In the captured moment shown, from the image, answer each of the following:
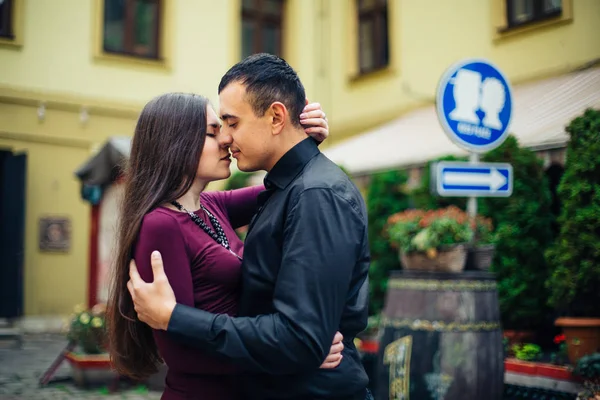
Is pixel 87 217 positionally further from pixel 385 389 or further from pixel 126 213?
pixel 126 213

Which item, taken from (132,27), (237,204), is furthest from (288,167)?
(132,27)

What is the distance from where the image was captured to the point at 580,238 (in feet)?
17.1


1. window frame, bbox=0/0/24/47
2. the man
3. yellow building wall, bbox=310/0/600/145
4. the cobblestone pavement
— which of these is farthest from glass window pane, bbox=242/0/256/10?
the man

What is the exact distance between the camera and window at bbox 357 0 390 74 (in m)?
12.2

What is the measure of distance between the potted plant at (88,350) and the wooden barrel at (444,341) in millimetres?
3118

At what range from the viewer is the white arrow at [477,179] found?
15.7ft

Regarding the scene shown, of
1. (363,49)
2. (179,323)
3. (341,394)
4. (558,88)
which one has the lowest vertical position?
(341,394)

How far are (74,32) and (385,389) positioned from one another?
372 inches

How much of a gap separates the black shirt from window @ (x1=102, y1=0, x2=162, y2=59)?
36.7ft

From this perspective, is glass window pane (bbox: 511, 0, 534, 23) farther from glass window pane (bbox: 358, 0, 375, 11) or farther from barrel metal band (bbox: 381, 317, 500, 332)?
barrel metal band (bbox: 381, 317, 500, 332)

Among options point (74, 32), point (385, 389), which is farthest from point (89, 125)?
point (385, 389)

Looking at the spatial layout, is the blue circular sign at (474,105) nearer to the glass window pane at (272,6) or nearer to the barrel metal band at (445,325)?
the barrel metal band at (445,325)

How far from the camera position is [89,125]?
12.2 m

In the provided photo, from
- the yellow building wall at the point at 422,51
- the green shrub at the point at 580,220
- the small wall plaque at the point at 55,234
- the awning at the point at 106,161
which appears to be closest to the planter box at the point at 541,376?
the green shrub at the point at 580,220
